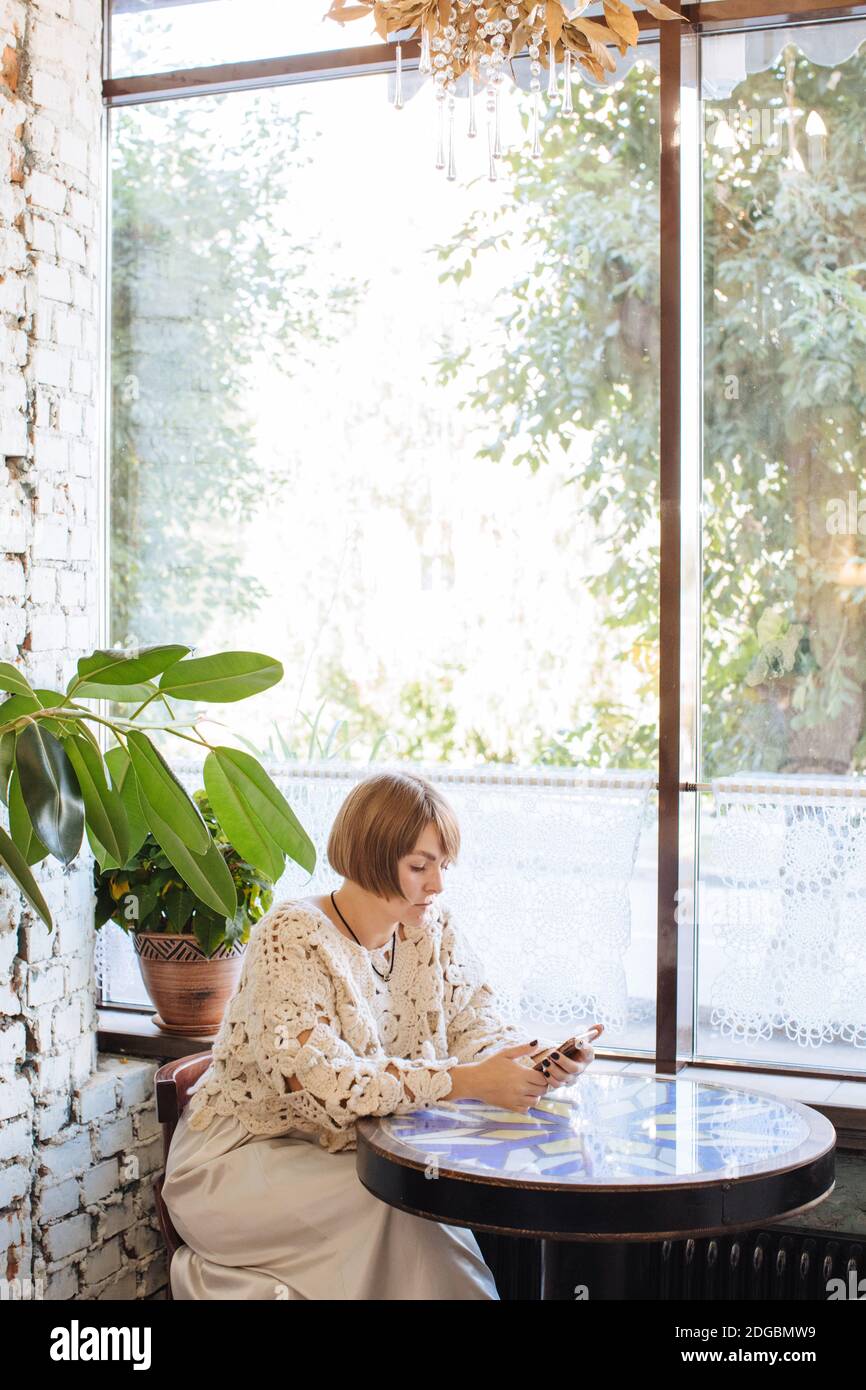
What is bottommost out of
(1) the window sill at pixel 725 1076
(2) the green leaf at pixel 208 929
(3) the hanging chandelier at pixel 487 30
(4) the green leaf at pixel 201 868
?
(1) the window sill at pixel 725 1076

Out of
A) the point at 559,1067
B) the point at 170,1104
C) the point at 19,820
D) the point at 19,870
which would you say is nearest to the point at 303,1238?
the point at 170,1104

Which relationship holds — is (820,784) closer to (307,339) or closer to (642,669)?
(642,669)

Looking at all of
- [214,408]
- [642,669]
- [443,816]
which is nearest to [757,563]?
[642,669]

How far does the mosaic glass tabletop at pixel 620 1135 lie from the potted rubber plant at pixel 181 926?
0.96 meters

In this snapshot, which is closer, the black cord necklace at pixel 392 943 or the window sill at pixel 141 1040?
the black cord necklace at pixel 392 943

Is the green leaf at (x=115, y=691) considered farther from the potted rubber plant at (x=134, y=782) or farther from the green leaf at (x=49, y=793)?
the green leaf at (x=49, y=793)

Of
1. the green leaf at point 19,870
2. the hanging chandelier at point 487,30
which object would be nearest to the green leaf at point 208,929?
the green leaf at point 19,870

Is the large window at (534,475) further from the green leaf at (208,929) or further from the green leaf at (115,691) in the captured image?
the green leaf at (115,691)

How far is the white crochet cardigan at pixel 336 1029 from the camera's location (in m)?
2.15

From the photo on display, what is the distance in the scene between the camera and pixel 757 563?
2.94m

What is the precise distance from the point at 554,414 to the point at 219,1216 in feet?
5.89

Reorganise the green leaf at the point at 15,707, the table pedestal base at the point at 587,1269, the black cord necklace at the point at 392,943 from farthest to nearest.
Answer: the green leaf at the point at 15,707, the black cord necklace at the point at 392,943, the table pedestal base at the point at 587,1269

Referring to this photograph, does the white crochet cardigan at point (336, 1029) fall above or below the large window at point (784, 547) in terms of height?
below

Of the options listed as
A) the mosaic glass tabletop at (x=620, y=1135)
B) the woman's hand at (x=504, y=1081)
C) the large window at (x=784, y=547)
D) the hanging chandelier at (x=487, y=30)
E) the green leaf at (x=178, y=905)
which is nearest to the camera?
the hanging chandelier at (x=487, y=30)
